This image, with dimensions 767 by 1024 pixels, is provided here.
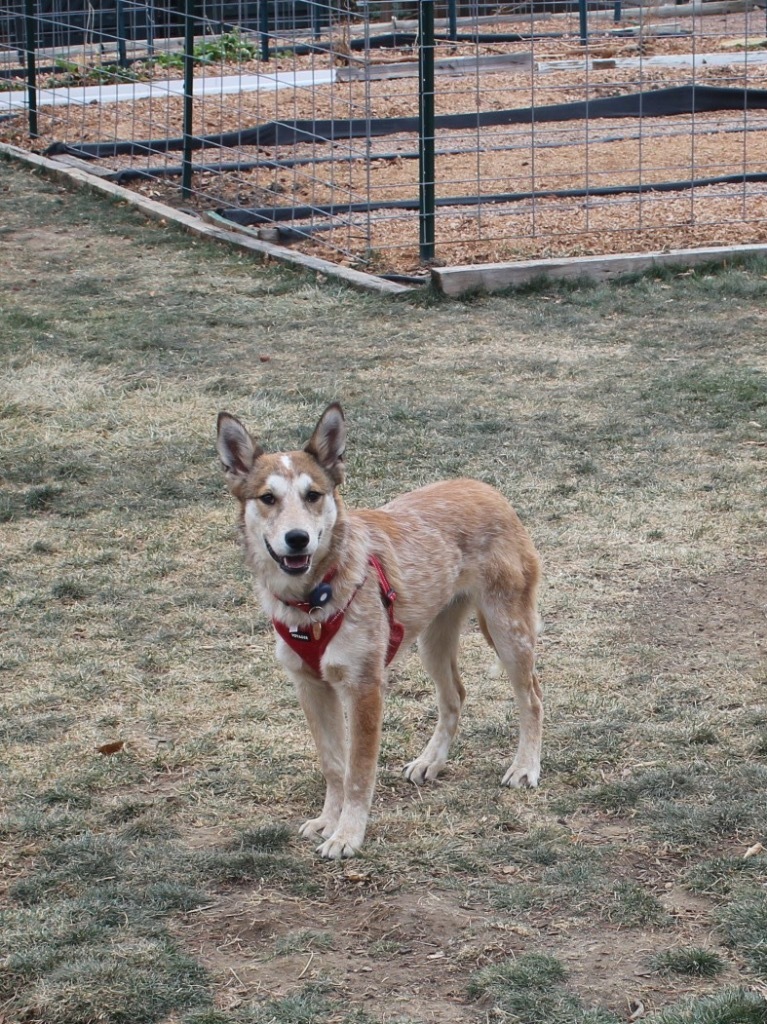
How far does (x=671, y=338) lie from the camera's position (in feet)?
31.6

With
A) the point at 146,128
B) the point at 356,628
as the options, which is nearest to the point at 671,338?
the point at 356,628

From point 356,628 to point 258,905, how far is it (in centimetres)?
86

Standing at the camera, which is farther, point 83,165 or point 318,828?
point 83,165

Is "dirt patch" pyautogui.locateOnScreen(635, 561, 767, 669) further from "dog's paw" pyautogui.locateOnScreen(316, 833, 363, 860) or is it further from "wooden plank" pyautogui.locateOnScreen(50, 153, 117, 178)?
"wooden plank" pyautogui.locateOnScreen(50, 153, 117, 178)

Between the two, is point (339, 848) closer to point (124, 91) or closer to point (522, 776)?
point (522, 776)

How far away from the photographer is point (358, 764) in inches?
168

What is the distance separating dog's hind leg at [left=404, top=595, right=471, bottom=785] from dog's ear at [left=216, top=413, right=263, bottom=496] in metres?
0.89

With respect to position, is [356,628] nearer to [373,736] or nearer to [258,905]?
[373,736]

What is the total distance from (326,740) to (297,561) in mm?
686

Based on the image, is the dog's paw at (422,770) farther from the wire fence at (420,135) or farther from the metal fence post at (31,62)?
the metal fence post at (31,62)

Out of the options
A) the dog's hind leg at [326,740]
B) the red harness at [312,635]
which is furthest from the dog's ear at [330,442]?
the dog's hind leg at [326,740]

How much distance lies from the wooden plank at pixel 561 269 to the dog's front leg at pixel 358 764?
6.82 meters

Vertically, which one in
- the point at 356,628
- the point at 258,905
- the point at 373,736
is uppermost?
the point at 356,628

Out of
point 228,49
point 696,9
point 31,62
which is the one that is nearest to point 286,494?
point 31,62
